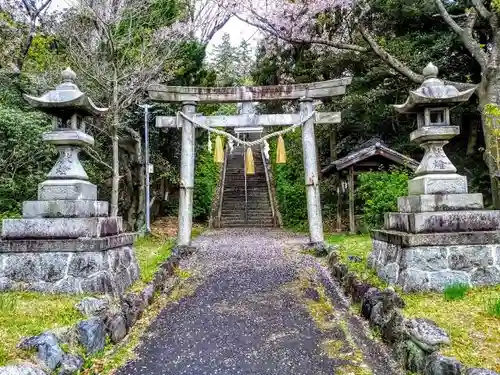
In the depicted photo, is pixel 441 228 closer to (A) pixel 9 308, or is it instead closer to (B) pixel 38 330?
(B) pixel 38 330

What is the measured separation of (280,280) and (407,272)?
2724mm

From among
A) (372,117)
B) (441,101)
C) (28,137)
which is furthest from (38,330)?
(372,117)

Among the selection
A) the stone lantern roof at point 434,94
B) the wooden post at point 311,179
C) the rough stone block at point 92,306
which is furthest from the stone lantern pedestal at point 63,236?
the wooden post at point 311,179

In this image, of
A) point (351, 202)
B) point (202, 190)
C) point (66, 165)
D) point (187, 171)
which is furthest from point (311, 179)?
point (202, 190)

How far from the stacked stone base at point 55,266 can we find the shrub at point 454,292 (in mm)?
3838

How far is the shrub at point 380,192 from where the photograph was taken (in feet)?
33.8

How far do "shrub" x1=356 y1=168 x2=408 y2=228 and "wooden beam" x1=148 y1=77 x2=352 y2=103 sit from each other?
102 inches

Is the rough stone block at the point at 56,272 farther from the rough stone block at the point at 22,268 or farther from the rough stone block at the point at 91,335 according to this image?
the rough stone block at the point at 91,335

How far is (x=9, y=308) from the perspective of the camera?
13.4 feet

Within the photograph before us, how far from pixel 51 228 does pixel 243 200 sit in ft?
44.1

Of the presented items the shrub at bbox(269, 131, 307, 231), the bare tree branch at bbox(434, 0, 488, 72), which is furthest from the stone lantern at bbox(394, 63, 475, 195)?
the shrub at bbox(269, 131, 307, 231)

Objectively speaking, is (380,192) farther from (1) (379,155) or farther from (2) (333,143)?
(2) (333,143)

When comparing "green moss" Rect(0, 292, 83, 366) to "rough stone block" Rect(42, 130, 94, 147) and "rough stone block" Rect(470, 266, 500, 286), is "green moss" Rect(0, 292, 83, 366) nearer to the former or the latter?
"rough stone block" Rect(42, 130, 94, 147)

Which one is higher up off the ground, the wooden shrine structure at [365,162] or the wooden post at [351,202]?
the wooden shrine structure at [365,162]
